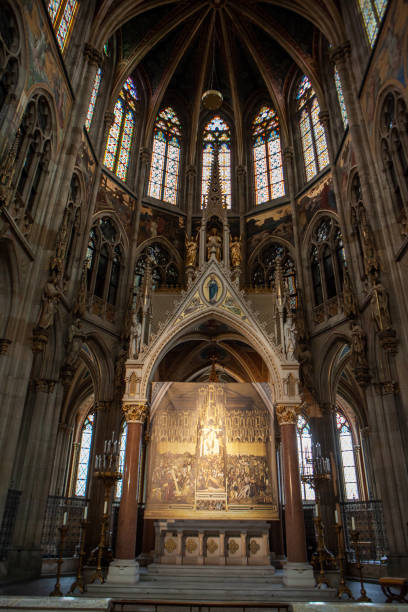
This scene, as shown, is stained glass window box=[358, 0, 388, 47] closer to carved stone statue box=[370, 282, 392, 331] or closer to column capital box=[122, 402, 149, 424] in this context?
carved stone statue box=[370, 282, 392, 331]

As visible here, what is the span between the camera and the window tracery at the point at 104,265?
752 inches

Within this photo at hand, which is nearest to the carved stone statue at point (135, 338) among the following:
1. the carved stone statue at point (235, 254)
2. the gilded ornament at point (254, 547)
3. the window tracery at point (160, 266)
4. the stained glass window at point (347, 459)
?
the carved stone statue at point (235, 254)

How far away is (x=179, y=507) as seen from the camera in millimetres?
13883

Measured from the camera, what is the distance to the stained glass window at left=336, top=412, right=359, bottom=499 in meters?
26.7

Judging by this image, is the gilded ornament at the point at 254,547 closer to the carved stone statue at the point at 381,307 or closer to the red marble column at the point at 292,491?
the red marble column at the point at 292,491

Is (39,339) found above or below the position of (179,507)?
above

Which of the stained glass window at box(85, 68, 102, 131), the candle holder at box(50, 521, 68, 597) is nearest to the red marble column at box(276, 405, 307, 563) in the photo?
the candle holder at box(50, 521, 68, 597)

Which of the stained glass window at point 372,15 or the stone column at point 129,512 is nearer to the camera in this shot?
the stone column at point 129,512

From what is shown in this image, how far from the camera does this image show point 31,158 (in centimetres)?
1428

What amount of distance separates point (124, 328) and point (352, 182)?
431 inches

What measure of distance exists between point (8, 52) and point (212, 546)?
596 inches

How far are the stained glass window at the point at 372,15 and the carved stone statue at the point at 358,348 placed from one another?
9.93 metres

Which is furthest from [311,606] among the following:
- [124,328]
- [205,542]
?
[124,328]

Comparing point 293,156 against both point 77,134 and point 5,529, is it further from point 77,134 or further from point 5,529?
point 5,529
